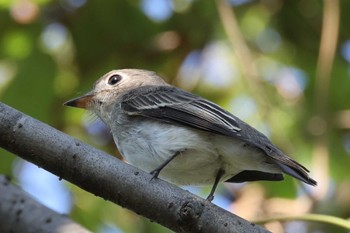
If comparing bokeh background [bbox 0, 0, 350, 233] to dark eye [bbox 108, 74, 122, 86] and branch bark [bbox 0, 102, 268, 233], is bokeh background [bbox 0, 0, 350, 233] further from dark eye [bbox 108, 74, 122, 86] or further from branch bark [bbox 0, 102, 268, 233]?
branch bark [bbox 0, 102, 268, 233]

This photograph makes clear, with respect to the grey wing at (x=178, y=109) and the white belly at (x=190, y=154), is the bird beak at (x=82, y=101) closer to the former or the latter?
the grey wing at (x=178, y=109)

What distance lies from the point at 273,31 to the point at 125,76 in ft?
3.89

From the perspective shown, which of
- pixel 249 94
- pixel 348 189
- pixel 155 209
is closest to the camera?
pixel 155 209

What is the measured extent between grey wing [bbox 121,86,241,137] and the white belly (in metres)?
0.06

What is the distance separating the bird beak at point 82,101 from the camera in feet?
14.1

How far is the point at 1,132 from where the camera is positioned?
2.61 m

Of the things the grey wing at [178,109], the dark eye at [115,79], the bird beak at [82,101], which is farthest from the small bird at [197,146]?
the dark eye at [115,79]

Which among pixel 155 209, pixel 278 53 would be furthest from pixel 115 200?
pixel 278 53

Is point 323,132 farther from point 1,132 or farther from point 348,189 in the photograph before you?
point 1,132

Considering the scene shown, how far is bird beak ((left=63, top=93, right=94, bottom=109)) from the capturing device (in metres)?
4.29

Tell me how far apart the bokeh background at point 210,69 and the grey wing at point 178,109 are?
0.46 meters

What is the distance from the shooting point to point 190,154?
3.60 m

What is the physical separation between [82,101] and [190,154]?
0.99 meters

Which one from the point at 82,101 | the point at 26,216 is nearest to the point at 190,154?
the point at 26,216
